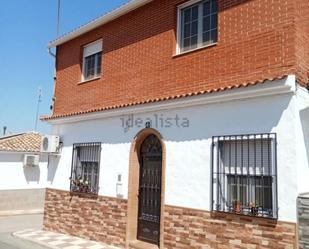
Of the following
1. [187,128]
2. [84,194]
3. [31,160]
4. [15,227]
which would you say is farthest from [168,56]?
[31,160]

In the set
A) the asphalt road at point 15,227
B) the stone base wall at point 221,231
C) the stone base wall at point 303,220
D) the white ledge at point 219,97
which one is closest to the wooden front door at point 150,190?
the stone base wall at point 221,231

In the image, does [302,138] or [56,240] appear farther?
→ [56,240]

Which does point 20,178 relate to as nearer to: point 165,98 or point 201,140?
point 165,98

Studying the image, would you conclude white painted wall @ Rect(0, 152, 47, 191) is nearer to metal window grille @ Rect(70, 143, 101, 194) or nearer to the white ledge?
metal window grille @ Rect(70, 143, 101, 194)

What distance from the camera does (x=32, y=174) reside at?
20453 mm

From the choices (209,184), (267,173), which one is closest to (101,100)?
(209,184)

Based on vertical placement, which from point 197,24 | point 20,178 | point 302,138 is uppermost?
point 197,24

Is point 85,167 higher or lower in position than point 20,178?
higher

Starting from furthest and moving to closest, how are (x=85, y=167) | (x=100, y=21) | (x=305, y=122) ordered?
(x=85, y=167), (x=100, y=21), (x=305, y=122)

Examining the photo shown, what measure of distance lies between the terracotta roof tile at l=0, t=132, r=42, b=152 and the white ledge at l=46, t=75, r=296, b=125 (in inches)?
405

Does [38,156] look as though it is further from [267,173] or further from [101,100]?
[267,173]

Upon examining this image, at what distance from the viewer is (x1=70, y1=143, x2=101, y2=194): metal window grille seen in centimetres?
1192

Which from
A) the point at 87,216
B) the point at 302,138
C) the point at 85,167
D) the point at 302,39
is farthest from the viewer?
the point at 85,167

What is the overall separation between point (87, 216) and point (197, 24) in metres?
6.98
